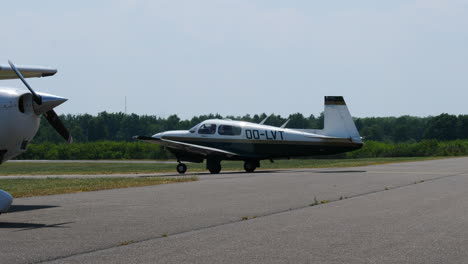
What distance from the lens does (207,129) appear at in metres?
31.4

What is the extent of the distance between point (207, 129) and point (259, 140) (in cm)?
244

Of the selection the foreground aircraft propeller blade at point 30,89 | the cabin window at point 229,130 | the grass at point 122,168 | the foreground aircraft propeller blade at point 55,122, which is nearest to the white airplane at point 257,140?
the cabin window at point 229,130

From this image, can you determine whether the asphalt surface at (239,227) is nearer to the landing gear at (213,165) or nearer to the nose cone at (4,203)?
the nose cone at (4,203)

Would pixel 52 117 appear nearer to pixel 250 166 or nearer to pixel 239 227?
pixel 239 227

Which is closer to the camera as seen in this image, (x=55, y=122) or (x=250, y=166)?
(x=55, y=122)

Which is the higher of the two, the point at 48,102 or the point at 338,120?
the point at 338,120

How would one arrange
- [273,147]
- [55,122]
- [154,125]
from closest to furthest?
1. [55,122]
2. [273,147]
3. [154,125]

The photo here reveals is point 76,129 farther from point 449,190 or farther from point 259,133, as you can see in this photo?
point 449,190

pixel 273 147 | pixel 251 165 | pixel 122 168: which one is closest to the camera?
pixel 273 147

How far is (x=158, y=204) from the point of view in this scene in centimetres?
1430

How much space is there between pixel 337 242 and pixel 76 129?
124 metres

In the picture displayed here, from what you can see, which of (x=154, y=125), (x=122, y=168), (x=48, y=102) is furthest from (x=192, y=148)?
(x=154, y=125)

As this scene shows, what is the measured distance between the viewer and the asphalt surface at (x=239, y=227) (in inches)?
308

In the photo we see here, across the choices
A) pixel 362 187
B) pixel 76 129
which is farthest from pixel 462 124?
pixel 362 187
